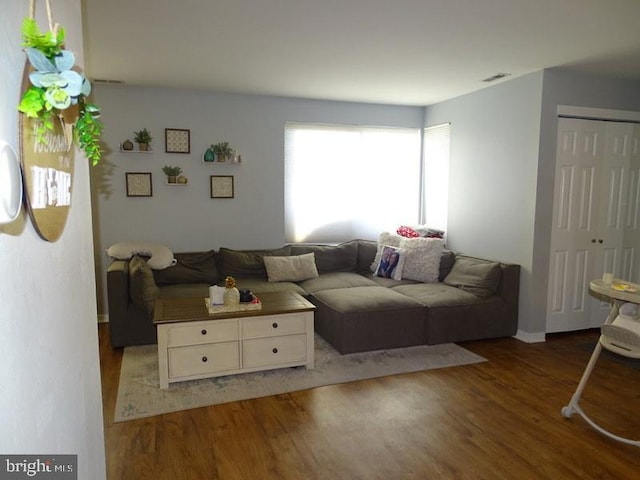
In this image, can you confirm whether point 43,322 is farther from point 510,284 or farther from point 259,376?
point 510,284

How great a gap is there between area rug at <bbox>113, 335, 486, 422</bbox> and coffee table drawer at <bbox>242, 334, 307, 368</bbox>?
11 centimetres

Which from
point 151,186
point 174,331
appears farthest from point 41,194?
point 151,186

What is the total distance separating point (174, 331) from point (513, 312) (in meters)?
3.08

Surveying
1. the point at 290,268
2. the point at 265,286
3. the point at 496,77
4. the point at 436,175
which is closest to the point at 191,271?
the point at 265,286

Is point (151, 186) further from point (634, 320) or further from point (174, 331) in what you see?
point (634, 320)

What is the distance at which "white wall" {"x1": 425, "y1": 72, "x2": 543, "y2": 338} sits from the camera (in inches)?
158

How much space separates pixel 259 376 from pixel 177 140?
8.90 ft

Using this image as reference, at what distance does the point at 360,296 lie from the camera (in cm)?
394

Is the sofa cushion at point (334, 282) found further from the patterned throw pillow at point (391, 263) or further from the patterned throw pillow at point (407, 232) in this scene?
the patterned throw pillow at point (407, 232)

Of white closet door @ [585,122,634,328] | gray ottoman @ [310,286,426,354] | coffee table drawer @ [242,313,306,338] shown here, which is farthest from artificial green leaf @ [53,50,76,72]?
white closet door @ [585,122,634,328]

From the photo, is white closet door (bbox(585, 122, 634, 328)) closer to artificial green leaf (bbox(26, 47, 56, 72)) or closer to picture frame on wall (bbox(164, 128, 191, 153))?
picture frame on wall (bbox(164, 128, 191, 153))

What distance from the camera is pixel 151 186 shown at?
4633 millimetres

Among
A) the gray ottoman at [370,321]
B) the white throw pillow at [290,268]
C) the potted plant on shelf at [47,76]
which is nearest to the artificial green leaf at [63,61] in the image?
the potted plant on shelf at [47,76]
